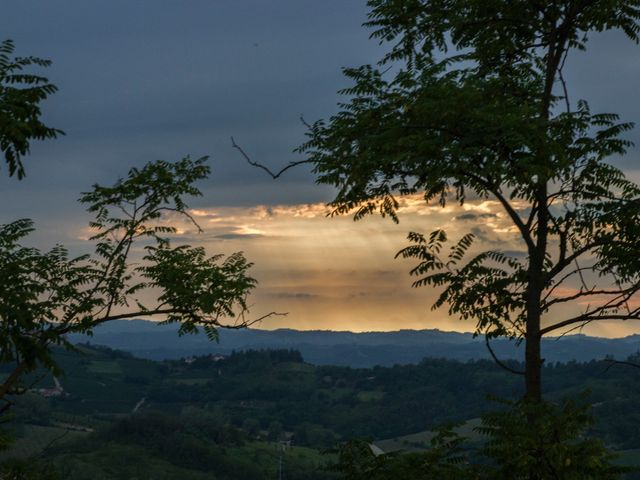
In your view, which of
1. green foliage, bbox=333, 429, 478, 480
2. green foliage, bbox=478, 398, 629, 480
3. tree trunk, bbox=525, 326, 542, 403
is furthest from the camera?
tree trunk, bbox=525, 326, 542, 403

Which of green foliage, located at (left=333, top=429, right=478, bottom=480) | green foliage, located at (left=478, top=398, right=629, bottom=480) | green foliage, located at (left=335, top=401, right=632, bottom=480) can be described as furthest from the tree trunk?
green foliage, located at (left=478, top=398, right=629, bottom=480)

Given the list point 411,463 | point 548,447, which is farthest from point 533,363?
point 548,447

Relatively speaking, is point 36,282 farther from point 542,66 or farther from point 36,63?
point 542,66

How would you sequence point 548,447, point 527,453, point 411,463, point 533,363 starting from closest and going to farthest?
point 548,447 < point 527,453 < point 411,463 < point 533,363

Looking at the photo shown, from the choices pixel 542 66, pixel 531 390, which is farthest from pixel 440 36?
pixel 531 390

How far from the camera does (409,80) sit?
17016 mm

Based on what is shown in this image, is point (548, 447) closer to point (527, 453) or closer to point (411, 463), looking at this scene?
point (527, 453)

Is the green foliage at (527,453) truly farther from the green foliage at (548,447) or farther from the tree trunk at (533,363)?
the tree trunk at (533,363)

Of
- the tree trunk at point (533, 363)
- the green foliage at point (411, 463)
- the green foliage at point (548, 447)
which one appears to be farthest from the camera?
the tree trunk at point (533, 363)

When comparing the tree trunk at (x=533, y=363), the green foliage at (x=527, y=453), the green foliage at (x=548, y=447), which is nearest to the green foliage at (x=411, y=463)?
the green foliage at (x=527, y=453)

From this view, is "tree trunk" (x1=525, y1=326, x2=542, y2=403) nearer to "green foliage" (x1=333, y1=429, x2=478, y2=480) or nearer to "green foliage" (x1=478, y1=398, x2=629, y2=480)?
"green foliage" (x1=333, y1=429, x2=478, y2=480)

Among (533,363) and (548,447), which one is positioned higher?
(533,363)

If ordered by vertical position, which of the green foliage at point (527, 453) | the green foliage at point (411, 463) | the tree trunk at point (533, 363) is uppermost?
the tree trunk at point (533, 363)

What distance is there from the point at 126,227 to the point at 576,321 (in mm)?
14354
